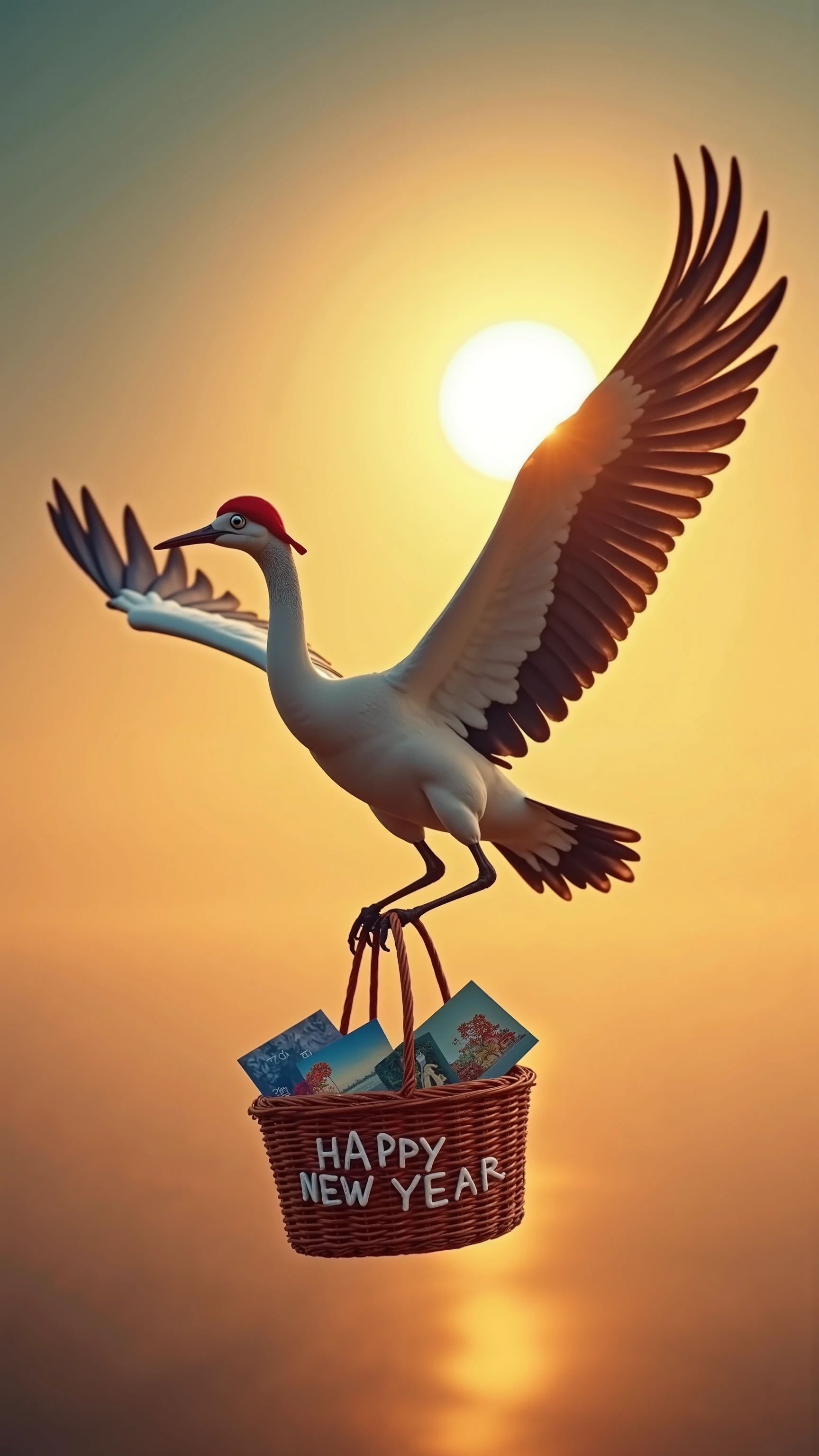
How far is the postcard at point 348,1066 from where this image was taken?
67.9 inches

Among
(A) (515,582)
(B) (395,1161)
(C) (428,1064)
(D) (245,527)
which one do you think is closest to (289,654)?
(D) (245,527)

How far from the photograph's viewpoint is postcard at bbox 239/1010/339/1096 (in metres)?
1.77

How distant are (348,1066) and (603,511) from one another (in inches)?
34.0

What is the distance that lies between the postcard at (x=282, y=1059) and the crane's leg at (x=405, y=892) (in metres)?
0.19

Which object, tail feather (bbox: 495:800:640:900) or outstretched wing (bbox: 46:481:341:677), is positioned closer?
tail feather (bbox: 495:800:640:900)

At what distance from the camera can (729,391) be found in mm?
1841

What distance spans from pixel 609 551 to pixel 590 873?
511 millimetres

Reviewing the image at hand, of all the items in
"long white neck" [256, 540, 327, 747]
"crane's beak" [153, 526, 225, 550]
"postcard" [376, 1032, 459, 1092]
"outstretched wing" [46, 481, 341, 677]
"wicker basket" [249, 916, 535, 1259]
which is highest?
"outstretched wing" [46, 481, 341, 677]

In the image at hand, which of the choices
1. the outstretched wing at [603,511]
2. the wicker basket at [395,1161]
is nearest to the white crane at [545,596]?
the outstretched wing at [603,511]

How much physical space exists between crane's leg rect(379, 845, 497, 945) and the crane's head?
51 centimetres

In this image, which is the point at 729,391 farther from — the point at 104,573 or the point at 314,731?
the point at 104,573

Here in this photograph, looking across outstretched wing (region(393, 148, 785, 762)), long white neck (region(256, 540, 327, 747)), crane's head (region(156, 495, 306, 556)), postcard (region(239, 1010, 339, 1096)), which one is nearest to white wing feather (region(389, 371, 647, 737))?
outstretched wing (region(393, 148, 785, 762))

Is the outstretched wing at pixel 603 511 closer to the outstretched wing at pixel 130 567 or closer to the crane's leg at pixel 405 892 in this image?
the crane's leg at pixel 405 892

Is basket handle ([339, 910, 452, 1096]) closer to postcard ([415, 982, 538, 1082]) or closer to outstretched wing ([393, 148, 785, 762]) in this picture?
postcard ([415, 982, 538, 1082])
